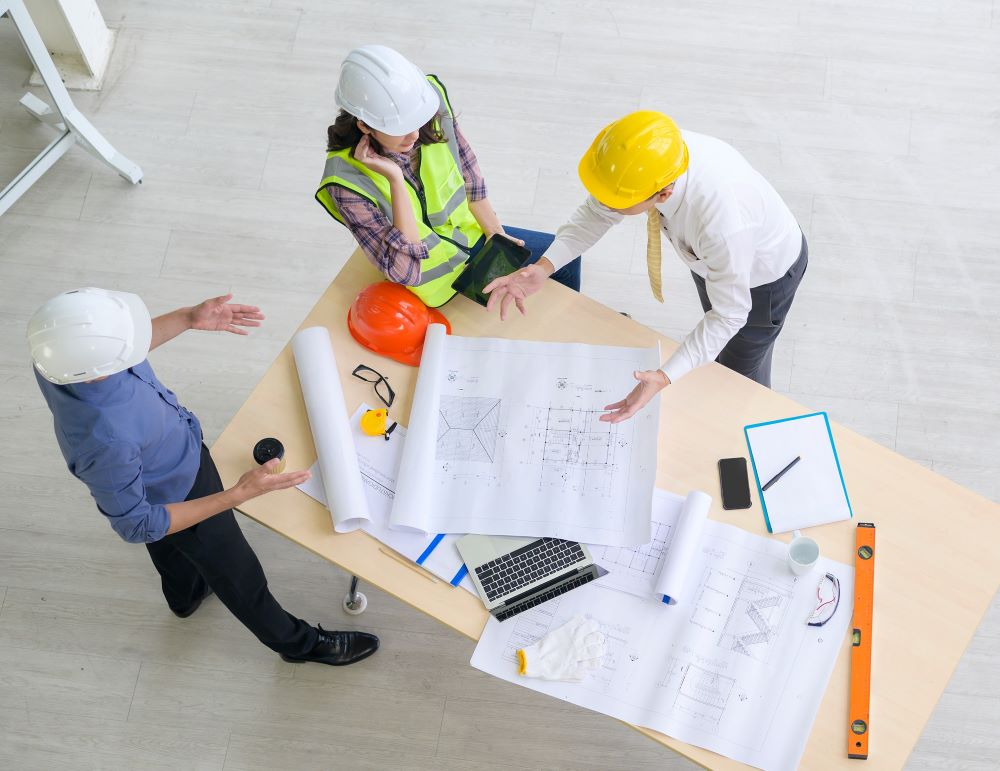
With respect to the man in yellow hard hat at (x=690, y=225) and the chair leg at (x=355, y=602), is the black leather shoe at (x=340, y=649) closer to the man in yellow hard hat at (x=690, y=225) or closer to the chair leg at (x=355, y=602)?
the chair leg at (x=355, y=602)

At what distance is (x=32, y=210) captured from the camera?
3.52 meters

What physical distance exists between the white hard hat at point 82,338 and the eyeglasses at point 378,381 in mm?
579

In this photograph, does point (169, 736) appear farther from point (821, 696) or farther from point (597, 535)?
point (821, 696)

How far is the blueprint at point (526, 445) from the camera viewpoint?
1.99m

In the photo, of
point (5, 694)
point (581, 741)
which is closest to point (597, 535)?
point (581, 741)

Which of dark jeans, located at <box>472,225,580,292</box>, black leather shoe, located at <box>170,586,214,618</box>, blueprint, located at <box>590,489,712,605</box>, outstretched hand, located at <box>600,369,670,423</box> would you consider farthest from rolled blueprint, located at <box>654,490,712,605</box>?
black leather shoe, located at <box>170,586,214,618</box>

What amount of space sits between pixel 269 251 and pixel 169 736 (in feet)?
5.63

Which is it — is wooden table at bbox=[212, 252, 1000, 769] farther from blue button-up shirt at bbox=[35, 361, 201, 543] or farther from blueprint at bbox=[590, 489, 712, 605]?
blue button-up shirt at bbox=[35, 361, 201, 543]

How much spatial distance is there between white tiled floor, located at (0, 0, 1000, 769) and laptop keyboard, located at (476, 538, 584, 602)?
3.20 ft

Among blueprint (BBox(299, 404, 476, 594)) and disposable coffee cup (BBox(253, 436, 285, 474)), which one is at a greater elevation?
disposable coffee cup (BBox(253, 436, 285, 474))

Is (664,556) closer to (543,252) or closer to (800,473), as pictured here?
(800,473)

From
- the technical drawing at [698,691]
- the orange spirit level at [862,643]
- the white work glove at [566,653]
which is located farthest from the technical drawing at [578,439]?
the orange spirit level at [862,643]

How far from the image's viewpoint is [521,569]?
1.95 meters

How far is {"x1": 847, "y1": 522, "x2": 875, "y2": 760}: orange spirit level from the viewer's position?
1793 mm
